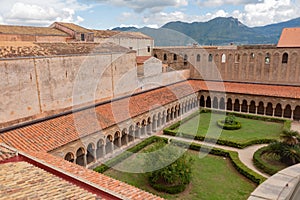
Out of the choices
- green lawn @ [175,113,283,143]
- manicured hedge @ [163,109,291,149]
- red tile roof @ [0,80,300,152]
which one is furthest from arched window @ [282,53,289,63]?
green lawn @ [175,113,283,143]

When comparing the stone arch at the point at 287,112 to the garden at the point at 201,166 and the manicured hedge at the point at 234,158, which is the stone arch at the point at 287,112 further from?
the manicured hedge at the point at 234,158

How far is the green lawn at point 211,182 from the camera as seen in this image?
1480 centimetres

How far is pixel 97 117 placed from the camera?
20.1 m

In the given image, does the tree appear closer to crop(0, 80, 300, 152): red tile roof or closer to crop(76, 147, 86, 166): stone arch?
crop(0, 80, 300, 152): red tile roof

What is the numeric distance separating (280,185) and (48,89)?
1730 cm

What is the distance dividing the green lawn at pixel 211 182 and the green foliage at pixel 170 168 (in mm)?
660

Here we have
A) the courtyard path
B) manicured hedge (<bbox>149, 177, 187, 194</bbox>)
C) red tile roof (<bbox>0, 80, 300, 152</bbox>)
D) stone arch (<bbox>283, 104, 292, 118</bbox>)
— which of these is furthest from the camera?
stone arch (<bbox>283, 104, 292, 118</bbox>)

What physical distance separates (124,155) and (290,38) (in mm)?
27430

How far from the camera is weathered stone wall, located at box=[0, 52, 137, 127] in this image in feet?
57.6

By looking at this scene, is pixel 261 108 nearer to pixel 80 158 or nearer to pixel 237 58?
pixel 237 58

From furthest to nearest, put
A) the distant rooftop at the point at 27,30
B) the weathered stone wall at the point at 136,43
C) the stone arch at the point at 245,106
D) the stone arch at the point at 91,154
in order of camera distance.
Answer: the weathered stone wall at the point at 136,43
the stone arch at the point at 245,106
the distant rooftop at the point at 27,30
the stone arch at the point at 91,154

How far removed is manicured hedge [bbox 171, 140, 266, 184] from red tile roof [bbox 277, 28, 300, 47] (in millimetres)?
20390

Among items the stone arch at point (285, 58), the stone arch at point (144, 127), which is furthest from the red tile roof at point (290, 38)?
the stone arch at point (144, 127)

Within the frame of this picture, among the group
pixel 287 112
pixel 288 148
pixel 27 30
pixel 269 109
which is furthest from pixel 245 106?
pixel 27 30
